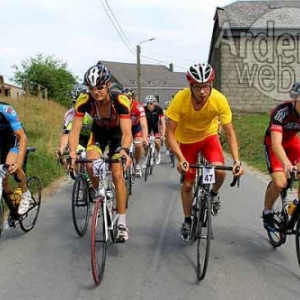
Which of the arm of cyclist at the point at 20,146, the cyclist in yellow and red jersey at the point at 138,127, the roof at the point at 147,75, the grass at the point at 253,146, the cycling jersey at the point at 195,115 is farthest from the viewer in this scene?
the roof at the point at 147,75

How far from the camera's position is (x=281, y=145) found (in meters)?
4.89

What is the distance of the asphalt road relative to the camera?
13.8 feet

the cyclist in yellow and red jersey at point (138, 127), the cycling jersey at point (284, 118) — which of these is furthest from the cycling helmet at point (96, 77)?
the cyclist in yellow and red jersey at point (138, 127)

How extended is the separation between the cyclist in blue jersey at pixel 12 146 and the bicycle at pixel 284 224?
297cm

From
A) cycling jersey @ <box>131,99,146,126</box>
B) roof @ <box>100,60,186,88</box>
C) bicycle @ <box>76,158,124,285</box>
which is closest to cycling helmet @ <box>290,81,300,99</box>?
bicycle @ <box>76,158,124,285</box>

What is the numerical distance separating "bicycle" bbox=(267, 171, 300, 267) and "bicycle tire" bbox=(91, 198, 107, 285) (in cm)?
191

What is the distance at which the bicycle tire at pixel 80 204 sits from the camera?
600cm

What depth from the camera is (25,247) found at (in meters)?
5.52

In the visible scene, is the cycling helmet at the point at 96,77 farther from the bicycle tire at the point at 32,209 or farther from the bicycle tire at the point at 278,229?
the bicycle tire at the point at 278,229

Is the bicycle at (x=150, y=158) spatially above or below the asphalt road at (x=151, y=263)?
above

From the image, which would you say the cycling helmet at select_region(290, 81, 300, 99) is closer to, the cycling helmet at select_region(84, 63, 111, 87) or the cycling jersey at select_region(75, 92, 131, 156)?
the cycling jersey at select_region(75, 92, 131, 156)

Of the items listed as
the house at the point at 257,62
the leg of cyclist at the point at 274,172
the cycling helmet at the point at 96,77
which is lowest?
the leg of cyclist at the point at 274,172

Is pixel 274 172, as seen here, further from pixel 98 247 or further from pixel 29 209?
pixel 29 209

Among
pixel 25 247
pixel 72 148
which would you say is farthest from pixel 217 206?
pixel 25 247
